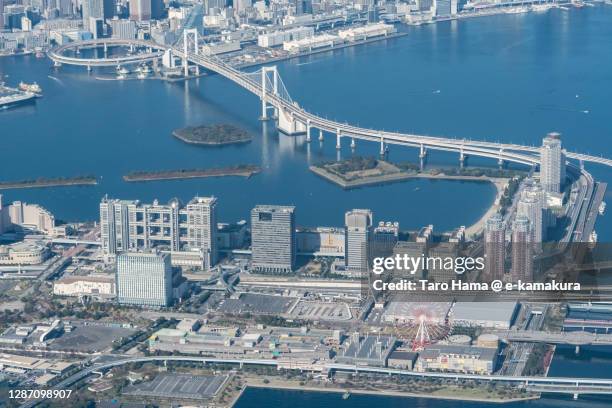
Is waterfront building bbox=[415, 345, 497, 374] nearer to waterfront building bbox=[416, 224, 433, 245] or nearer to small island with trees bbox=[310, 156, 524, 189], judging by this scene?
waterfront building bbox=[416, 224, 433, 245]

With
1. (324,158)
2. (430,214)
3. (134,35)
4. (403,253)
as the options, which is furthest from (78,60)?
(403,253)

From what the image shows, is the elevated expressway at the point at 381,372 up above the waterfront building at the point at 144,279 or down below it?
below

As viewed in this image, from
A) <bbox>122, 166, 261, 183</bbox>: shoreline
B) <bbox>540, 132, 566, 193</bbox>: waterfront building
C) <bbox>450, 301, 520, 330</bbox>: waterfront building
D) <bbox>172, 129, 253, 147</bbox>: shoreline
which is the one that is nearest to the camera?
<bbox>450, 301, 520, 330</bbox>: waterfront building

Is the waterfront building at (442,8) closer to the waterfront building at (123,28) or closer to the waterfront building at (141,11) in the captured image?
the waterfront building at (141,11)

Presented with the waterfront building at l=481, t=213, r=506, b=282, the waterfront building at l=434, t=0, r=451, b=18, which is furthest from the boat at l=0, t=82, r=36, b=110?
the waterfront building at l=481, t=213, r=506, b=282

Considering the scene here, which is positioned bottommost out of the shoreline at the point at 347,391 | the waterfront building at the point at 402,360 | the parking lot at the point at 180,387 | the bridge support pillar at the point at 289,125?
the shoreline at the point at 347,391

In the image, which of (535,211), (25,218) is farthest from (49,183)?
(535,211)

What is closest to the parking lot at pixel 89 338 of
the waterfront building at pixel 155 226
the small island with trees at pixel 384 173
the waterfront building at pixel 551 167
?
the waterfront building at pixel 155 226
